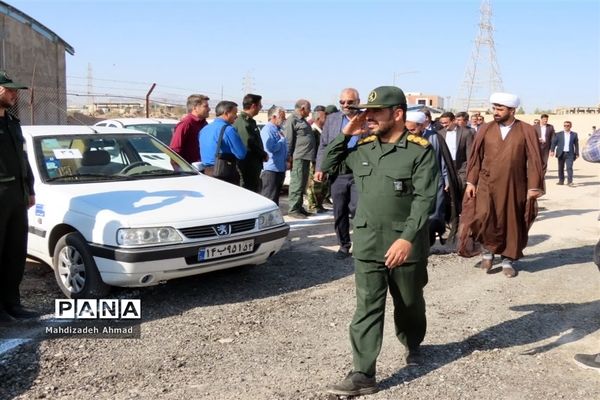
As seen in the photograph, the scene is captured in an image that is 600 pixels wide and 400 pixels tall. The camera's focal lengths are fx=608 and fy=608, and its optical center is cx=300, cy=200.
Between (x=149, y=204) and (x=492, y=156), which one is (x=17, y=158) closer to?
(x=149, y=204)

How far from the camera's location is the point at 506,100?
617 cm

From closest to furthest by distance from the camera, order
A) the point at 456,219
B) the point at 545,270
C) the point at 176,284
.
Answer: the point at 176,284, the point at 545,270, the point at 456,219

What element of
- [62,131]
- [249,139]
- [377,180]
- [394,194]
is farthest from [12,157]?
[249,139]

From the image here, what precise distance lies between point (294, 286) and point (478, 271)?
2.15 m

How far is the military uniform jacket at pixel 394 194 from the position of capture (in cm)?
351

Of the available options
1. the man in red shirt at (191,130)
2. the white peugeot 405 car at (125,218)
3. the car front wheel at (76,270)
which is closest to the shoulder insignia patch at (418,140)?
the white peugeot 405 car at (125,218)

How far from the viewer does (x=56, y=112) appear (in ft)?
74.7

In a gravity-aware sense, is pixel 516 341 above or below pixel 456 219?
below

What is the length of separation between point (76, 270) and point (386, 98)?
311 centimetres

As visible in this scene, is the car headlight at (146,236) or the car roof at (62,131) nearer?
the car headlight at (146,236)

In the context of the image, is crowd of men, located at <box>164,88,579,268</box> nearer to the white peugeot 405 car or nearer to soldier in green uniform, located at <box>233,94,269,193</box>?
soldier in green uniform, located at <box>233,94,269,193</box>

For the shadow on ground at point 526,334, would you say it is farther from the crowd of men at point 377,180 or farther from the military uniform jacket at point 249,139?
the military uniform jacket at point 249,139

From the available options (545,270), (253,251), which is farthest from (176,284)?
(545,270)

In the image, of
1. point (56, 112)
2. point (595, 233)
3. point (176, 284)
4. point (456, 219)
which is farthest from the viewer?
point (56, 112)
